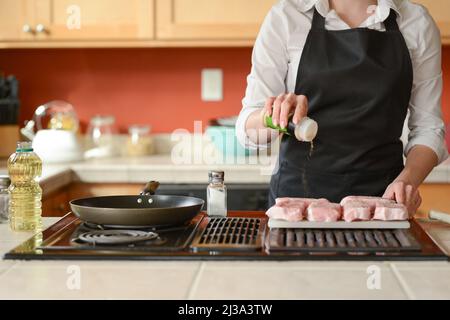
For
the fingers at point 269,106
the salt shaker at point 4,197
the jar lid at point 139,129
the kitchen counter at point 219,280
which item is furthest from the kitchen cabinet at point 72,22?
the kitchen counter at point 219,280

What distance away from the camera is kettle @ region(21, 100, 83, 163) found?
322 cm

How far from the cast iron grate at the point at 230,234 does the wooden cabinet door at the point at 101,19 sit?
1801 millimetres

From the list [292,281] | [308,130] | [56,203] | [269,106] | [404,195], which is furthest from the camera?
[56,203]

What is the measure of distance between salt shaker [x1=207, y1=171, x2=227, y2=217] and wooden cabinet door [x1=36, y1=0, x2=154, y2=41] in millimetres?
1715

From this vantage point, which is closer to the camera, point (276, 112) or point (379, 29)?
point (276, 112)

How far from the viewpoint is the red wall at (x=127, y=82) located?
12.0ft

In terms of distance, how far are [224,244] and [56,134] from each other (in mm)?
2070

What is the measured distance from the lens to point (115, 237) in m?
1.38

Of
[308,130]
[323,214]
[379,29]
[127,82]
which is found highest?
[379,29]

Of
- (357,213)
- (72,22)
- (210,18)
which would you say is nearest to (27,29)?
(72,22)

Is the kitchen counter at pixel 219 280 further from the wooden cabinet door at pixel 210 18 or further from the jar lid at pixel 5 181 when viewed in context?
the wooden cabinet door at pixel 210 18

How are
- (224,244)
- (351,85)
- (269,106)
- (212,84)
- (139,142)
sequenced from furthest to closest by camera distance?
(212,84)
(139,142)
(351,85)
(269,106)
(224,244)

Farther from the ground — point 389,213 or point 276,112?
point 276,112

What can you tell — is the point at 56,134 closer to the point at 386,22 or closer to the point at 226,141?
the point at 226,141
